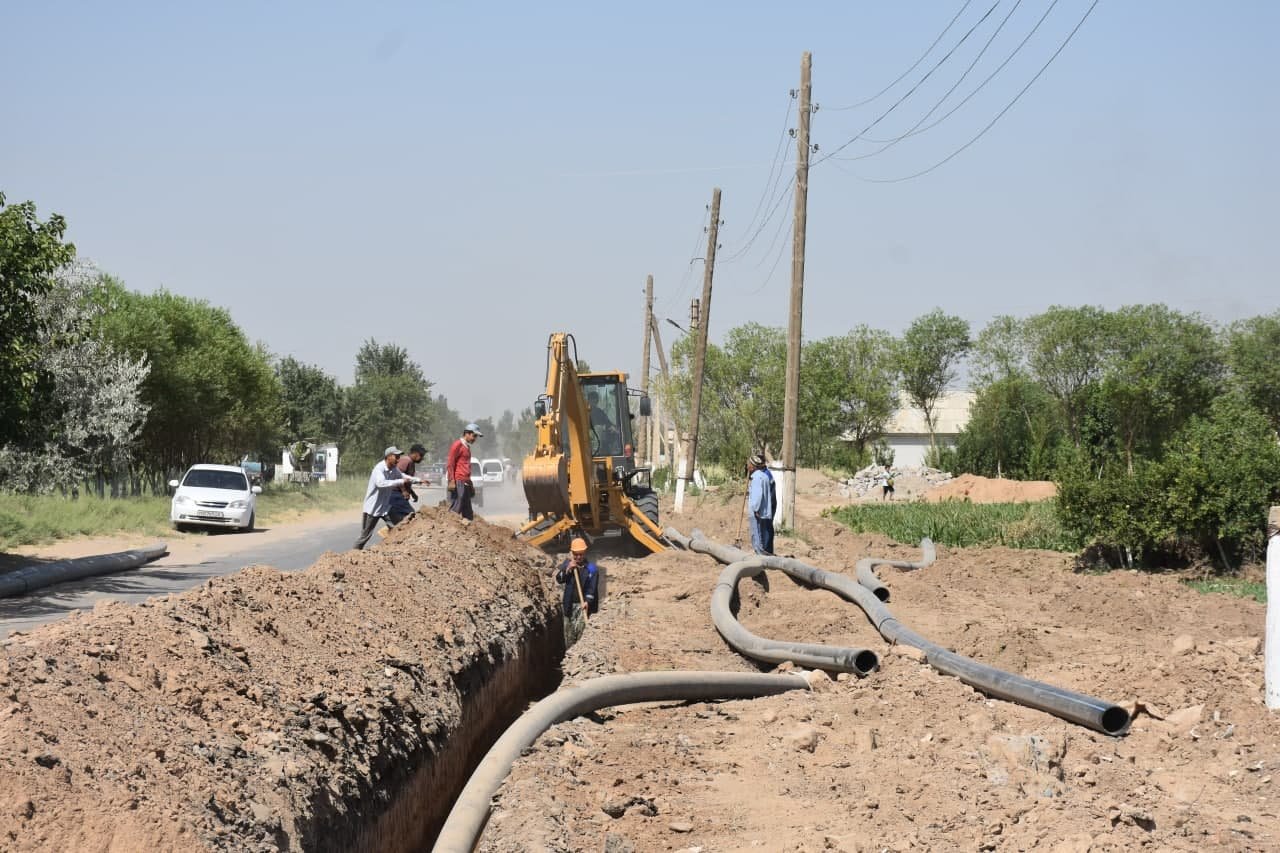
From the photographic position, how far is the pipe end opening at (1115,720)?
7715mm

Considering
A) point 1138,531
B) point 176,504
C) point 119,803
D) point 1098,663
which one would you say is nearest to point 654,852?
point 119,803

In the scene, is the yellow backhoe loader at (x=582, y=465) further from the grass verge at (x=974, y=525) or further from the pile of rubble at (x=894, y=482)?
the pile of rubble at (x=894, y=482)

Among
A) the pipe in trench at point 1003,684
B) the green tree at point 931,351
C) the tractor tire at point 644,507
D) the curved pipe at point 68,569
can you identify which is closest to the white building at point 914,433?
the green tree at point 931,351

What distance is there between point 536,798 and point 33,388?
12870 millimetres

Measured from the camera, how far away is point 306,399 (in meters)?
71.4

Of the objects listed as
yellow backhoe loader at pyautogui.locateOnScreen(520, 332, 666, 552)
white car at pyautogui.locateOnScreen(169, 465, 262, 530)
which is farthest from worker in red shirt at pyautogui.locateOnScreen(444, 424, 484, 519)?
white car at pyautogui.locateOnScreen(169, 465, 262, 530)

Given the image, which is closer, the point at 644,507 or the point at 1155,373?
the point at 644,507

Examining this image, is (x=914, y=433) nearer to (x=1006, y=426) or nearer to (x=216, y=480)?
(x=1006, y=426)

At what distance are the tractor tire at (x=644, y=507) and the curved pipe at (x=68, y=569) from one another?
24.5 ft

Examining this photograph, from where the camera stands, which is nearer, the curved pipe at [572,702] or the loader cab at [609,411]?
the curved pipe at [572,702]

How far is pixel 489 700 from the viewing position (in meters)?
9.84

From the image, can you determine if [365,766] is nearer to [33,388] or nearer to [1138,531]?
[33,388]

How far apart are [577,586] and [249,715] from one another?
8.26 meters

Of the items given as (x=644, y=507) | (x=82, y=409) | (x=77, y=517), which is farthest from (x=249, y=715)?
(x=82, y=409)
